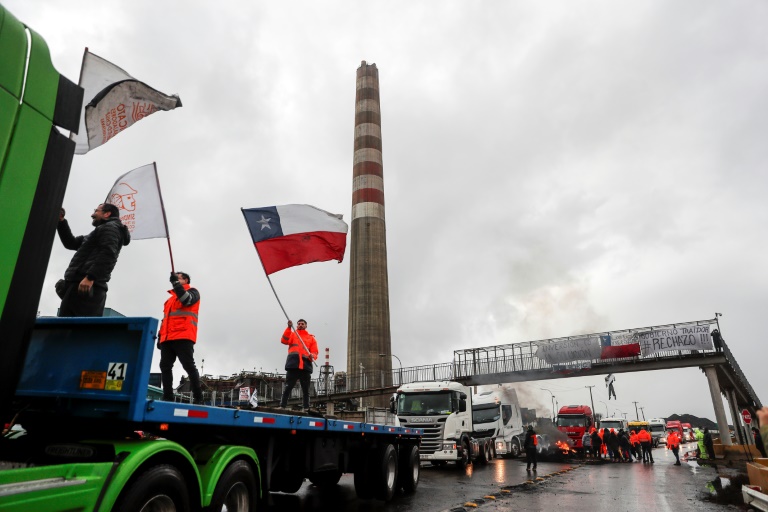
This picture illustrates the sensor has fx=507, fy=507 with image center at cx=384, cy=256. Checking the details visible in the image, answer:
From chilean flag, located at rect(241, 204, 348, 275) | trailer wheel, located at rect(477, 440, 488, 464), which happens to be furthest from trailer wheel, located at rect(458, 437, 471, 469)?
chilean flag, located at rect(241, 204, 348, 275)

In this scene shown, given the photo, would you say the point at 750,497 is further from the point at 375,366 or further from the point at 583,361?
the point at 375,366

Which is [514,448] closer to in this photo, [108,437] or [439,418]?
[439,418]

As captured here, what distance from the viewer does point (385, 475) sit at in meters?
9.24

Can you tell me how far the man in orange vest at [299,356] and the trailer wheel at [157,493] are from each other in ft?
17.4

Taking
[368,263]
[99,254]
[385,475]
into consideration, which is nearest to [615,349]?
[385,475]

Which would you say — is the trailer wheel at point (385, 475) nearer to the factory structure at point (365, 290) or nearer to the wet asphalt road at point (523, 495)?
the wet asphalt road at point (523, 495)

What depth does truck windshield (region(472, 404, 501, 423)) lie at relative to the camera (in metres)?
25.4

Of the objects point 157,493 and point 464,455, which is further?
point 464,455

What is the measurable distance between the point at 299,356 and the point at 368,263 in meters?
31.0

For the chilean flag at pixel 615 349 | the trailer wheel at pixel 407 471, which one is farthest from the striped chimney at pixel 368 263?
the trailer wheel at pixel 407 471

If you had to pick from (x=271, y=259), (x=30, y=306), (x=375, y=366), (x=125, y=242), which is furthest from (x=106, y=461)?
(x=375, y=366)

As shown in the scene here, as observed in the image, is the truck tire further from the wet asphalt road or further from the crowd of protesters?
the crowd of protesters

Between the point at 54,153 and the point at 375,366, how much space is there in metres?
35.9

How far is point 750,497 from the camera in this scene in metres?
8.95
